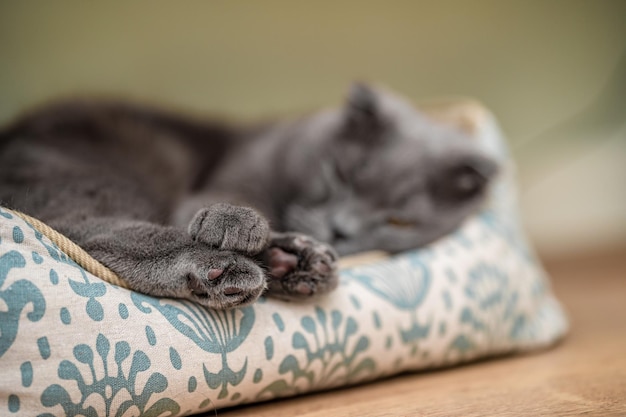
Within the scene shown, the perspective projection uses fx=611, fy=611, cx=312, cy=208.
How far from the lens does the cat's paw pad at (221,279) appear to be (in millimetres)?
867

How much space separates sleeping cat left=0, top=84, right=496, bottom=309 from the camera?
0.93 m

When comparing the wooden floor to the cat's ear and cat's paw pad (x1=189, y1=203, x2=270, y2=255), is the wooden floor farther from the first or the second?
the cat's ear

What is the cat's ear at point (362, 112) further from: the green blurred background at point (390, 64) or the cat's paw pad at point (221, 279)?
the cat's paw pad at point (221, 279)

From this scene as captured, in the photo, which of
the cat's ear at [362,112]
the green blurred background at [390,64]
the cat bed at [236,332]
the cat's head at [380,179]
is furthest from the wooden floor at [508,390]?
the green blurred background at [390,64]

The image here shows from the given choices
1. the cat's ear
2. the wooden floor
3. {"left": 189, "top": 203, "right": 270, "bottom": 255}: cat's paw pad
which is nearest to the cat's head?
the cat's ear

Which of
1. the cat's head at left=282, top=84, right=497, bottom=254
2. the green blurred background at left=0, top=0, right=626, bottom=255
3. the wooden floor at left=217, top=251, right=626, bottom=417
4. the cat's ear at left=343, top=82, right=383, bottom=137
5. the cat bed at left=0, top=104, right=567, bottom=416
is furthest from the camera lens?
the green blurred background at left=0, top=0, right=626, bottom=255

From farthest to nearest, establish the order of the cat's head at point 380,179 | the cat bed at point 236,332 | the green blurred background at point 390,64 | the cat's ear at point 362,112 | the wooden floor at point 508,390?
the green blurred background at point 390,64, the cat's ear at point 362,112, the cat's head at point 380,179, the wooden floor at point 508,390, the cat bed at point 236,332

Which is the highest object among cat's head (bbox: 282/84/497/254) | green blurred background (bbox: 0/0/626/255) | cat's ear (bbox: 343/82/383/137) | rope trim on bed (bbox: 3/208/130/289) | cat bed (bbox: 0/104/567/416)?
green blurred background (bbox: 0/0/626/255)

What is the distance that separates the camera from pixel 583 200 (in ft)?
8.81

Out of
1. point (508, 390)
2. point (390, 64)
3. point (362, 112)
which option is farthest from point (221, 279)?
point (390, 64)

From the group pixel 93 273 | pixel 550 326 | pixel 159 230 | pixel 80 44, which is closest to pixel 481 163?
pixel 550 326

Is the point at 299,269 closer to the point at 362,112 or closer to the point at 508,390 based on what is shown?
the point at 508,390

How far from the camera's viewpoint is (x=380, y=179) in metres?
1.52

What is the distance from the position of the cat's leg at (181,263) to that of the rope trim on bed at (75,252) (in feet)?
0.08
